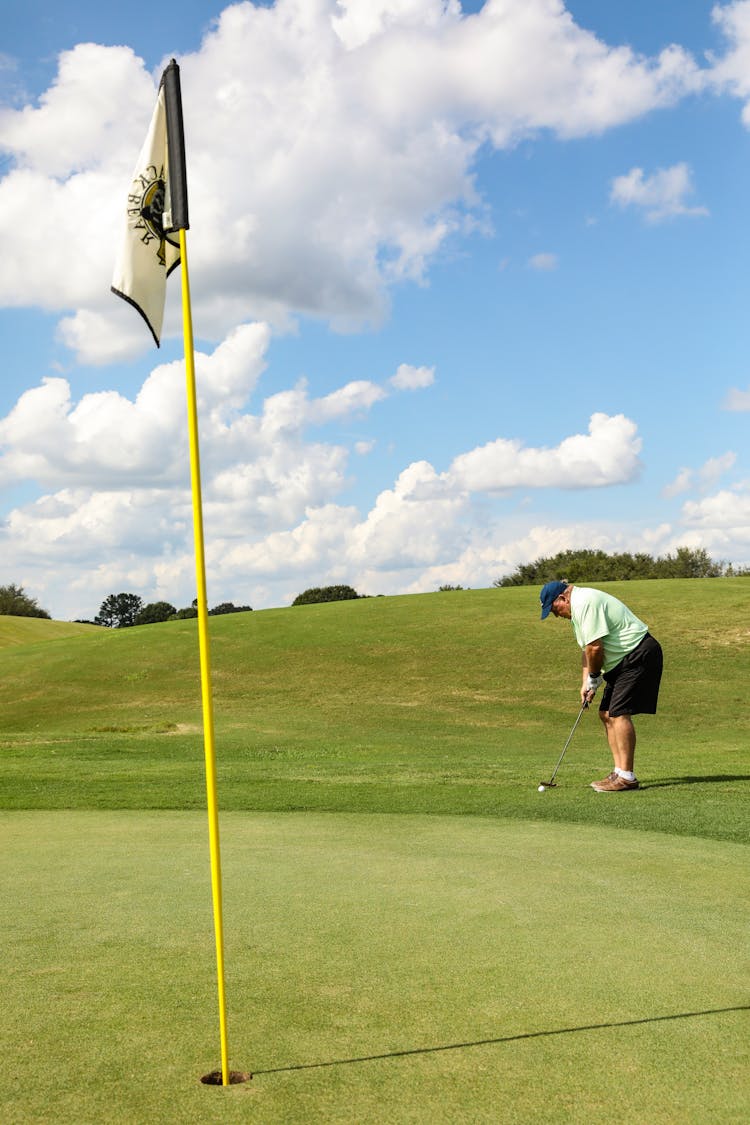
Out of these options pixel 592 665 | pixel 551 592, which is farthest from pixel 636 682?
Result: pixel 551 592

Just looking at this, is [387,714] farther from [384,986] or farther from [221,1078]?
[221,1078]

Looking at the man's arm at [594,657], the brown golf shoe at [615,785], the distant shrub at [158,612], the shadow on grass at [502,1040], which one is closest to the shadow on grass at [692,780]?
the brown golf shoe at [615,785]

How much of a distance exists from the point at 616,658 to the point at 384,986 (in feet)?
23.3

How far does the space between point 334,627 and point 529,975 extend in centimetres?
3517

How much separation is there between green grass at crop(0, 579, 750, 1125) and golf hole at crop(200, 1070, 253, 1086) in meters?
0.05

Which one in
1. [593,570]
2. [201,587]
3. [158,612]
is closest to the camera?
[201,587]

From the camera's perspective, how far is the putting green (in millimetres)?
3025

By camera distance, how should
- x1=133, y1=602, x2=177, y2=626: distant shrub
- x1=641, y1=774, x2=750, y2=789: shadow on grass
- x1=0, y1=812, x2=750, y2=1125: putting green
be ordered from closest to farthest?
x1=0, y1=812, x2=750, y2=1125: putting green → x1=641, y1=774, x2=750, y2=789: shadow on grass → x1=133, y1=602, x2=177, y2=626: distant shrub

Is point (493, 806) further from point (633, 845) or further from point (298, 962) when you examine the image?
point (298, 962)

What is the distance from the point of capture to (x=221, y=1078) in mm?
3152

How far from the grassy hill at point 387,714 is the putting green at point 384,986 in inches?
114

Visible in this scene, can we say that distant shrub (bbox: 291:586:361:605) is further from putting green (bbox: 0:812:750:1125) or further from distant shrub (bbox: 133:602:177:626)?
putting green (bbox: 0:812:750:1125)

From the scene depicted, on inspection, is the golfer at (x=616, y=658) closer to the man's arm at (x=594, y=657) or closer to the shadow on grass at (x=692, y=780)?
the man's arm at (x=594, y=657)

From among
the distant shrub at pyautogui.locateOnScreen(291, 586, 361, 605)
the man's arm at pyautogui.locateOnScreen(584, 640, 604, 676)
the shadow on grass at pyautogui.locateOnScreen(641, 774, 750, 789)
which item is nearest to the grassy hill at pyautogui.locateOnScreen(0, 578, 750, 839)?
the shadow on grass at pyautogui.locateOnScreen(641, 774, 750, 789)
